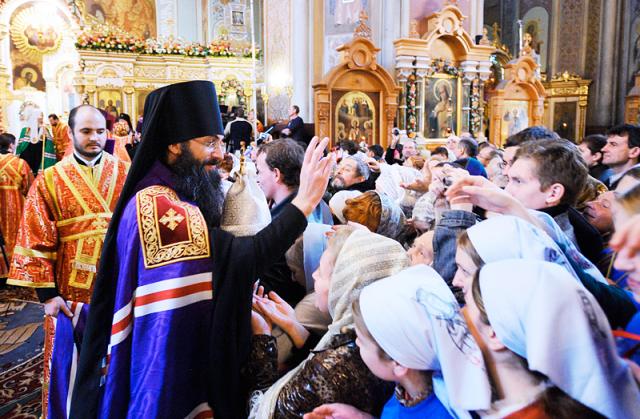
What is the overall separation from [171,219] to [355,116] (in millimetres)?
12157

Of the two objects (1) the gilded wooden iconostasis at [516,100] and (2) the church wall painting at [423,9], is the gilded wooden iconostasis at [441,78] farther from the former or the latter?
(1) the gilded wooden iconostasis at [516,100]

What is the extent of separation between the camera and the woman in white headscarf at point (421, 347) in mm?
1249

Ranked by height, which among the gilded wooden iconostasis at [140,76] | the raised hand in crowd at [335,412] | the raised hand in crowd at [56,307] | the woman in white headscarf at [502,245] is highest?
the gilded wooden iconostasis at [140,76]

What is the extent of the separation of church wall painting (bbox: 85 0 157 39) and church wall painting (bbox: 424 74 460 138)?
13349 mm

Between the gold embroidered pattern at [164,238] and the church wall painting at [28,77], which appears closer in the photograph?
the gold embroidered pattern at [164,238]

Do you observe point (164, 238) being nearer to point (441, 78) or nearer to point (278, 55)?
point (441, 78)

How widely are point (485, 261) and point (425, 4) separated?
15.4m

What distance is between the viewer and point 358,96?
541 inches

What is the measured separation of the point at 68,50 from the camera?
21469 millimetres

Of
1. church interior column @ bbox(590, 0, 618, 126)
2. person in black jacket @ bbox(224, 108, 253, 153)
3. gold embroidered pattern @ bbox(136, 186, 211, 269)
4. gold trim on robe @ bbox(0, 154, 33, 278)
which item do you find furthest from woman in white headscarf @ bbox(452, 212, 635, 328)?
church interior column @ bbox(590, 0, 618, 126)

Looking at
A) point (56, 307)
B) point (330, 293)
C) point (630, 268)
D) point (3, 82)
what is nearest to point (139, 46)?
point (3, 82)

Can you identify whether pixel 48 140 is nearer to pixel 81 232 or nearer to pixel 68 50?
pixel 81 232

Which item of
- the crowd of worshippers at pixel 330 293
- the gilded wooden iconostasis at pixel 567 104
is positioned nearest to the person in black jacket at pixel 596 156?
the crowd of worshippers at pixel 330 293

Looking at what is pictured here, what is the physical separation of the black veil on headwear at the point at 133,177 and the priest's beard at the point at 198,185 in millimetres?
96
